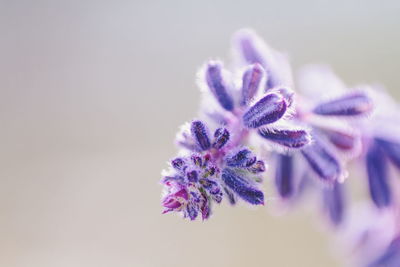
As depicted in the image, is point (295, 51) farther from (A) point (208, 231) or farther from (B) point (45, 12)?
(B) point (45, 12)

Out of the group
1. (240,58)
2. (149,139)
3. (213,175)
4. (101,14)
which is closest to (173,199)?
(213,175)

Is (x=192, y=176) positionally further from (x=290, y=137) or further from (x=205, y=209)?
(x=290, y=137)

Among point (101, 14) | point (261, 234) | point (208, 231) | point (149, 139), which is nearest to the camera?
point (261, 234)

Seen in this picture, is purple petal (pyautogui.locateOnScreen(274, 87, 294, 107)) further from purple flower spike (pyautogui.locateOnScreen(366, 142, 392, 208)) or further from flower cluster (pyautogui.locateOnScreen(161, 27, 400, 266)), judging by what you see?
purple flower spike (pyautogui.locateOnScreen(366, 142, 392, 208))

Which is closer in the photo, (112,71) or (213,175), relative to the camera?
(213,175)

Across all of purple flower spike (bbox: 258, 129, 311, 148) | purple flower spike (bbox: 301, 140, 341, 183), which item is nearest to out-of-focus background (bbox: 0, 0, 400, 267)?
purple flower spike (bbox: 301, 140, 341, 183)

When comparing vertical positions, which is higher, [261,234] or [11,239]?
[11,239]

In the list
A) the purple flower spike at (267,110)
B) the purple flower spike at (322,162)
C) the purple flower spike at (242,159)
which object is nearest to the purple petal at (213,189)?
the purple flower spike at (242,159)

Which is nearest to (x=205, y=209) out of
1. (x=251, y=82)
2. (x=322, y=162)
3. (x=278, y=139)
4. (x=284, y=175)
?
(x=278, y=139)
